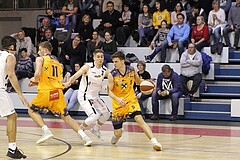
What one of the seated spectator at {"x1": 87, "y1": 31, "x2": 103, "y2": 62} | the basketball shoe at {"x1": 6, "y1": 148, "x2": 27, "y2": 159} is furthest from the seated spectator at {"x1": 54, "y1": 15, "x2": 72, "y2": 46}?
the basketball shoe at {"x1": 6, "y1": 148, "x2": 27, "y2": 159}

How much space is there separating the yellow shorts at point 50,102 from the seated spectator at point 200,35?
7539 millimetres

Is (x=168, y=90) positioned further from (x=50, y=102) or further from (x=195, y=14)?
(x=50, y=102)

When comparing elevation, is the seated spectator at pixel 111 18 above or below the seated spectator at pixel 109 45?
above

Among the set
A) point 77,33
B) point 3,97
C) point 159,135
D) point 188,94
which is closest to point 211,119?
point 188,94

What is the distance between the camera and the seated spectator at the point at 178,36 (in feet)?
58.4

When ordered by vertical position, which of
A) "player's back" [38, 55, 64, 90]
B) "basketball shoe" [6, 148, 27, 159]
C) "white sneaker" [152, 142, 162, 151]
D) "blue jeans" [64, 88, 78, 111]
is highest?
"player's back" [38, 55, 64, 90]

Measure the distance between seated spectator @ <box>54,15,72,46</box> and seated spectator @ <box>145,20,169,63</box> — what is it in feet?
9.76

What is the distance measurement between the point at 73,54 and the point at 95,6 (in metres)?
3.20

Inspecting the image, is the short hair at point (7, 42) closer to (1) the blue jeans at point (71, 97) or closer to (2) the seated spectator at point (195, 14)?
(1) the blue jeans at point (71, 97)

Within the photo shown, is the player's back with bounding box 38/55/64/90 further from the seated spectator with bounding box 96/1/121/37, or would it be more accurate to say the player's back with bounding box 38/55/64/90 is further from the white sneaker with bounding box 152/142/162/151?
the seated spectator with bounding box 96/1/121/37

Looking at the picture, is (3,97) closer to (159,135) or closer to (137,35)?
(159,135)

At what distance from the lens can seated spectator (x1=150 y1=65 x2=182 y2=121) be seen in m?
16.1

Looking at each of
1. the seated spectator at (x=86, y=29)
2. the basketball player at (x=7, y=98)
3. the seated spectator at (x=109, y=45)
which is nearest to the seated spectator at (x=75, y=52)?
the seated spectator at (x=109, y=45)

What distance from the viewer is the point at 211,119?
53.4 feet
